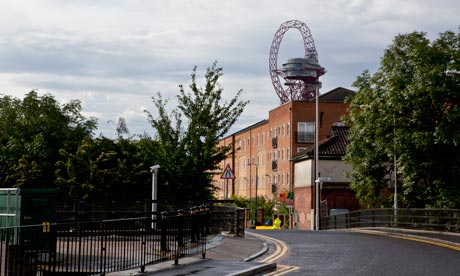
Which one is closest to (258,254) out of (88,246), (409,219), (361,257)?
(361,257)

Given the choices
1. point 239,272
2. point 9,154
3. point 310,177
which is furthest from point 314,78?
point 239,272

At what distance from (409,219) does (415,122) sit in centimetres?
564

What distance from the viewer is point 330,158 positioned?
6812 cm

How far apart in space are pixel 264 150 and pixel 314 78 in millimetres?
18202

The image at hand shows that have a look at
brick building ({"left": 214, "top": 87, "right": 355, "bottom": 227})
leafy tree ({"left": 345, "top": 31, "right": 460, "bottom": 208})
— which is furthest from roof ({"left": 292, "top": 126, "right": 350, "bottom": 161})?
leafy tree ({"left": 345, "top": 31, "right": 460, "bottom": 208})

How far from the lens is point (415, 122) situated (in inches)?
1599

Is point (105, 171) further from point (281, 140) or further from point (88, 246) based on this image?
point (281, 140)

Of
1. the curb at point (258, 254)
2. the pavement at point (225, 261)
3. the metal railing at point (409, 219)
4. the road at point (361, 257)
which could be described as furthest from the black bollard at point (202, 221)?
the metal railing at point (409, 219)

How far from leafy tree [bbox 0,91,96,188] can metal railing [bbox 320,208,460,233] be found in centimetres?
1781

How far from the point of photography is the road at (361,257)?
1719cm

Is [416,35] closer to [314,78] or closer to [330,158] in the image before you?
[330,158]

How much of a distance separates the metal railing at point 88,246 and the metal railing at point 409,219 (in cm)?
1798

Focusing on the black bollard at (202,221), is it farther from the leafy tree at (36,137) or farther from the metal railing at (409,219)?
the leafy tree at (36,137)

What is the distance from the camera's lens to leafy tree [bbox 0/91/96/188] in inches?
1523
